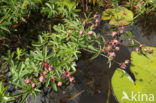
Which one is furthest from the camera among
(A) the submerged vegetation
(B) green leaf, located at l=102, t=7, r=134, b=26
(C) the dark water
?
(B) green leaf, located at l=102, t=7, r=134, b=26

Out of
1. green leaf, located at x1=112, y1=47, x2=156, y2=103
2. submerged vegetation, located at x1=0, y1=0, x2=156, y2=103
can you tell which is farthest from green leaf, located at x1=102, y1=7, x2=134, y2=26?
green leaf, located at x1=112, y1=47, x2=156, y2=103

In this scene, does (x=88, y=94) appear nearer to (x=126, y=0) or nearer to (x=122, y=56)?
(x=122, y=56)

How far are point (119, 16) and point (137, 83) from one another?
56.9 inches

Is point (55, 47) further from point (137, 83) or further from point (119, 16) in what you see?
point (119, 16)

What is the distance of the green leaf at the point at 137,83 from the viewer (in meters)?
1.76

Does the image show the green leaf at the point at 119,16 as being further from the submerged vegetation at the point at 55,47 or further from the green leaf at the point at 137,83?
the green leaf at the point at 137,83

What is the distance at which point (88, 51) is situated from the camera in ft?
7.16

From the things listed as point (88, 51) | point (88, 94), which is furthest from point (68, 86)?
point (88, 51)

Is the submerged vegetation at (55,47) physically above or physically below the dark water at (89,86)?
above

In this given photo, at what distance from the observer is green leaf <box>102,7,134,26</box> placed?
8.86 ft

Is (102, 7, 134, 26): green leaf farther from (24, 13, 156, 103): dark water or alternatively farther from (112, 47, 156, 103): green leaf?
(112, 47, 156, 103): green leaf

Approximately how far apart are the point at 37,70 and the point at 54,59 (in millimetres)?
227

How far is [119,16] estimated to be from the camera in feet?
9.27

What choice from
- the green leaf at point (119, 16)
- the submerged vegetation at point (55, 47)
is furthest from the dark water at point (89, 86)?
the green leaf at point (119, 16)
